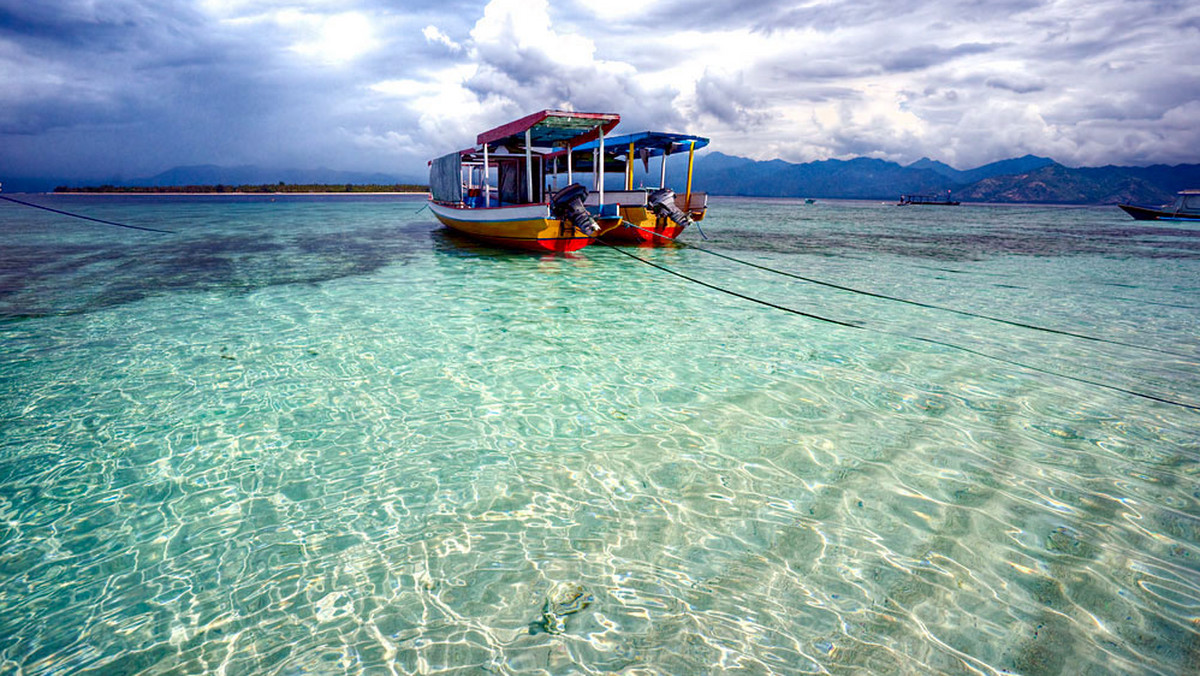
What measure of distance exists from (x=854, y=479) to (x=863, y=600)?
4.37ft

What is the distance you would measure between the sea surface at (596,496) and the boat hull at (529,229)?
831 centimetres

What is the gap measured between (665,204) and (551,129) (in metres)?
4.78

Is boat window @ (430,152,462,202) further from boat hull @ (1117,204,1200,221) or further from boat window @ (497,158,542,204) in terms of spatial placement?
boat hull @ (1117,204,1200,221)

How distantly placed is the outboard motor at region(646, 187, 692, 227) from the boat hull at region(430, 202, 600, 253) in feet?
6.40

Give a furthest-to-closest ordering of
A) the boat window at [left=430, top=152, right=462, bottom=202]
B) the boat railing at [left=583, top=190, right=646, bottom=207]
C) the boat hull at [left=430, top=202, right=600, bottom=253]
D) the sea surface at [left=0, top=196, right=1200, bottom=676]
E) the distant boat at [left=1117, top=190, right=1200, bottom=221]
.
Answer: the distant boat at [left=1117, top=190, right=1200, bottom=221], the boat window at [left=430, top=152, right=462, bottom=202], the boat railing at [left=583, top=190, right=646, bottom=207], the boat hull at [left=430, top=202, right=600, bottom=253], the sea surface at [left=0, top=196, right=1200, bottom=676]

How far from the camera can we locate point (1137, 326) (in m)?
8.96

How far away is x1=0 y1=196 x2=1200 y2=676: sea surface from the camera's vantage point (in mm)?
2590

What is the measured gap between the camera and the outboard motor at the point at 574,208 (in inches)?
623

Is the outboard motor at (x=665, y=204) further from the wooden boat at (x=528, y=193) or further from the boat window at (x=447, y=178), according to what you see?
the boat window at (x=447, y=178)

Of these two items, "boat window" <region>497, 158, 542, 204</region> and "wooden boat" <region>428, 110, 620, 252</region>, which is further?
"boat window" <region>497, 158, 542, 204</region>

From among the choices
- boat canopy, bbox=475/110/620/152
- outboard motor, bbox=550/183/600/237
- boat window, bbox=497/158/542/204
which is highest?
boat canopy, bbox=475/110/620/152

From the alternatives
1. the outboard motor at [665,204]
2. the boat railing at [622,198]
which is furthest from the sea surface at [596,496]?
the outboard motor at [665,204]

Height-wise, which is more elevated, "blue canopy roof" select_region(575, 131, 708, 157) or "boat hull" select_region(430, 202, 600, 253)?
"blue canopy roof" select_region(575, 131, 708, 157)

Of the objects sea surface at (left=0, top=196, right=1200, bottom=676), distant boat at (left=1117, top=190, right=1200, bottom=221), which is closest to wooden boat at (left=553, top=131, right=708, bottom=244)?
sea surface at (left=0, top=196, right=1200, bottom=676)
